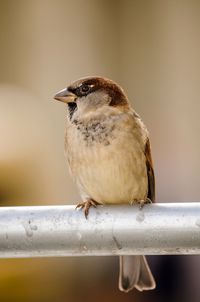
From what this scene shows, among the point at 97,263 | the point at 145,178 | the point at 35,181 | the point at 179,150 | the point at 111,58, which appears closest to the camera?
the point at 145,178

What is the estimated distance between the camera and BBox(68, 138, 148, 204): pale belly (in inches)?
67.5

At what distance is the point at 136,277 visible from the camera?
5.50ft

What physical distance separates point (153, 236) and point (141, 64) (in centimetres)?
339

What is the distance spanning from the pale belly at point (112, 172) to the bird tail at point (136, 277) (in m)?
0.14

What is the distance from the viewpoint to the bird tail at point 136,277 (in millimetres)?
1647

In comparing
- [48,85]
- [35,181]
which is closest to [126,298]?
[35,181]

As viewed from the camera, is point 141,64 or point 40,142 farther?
point 141,64

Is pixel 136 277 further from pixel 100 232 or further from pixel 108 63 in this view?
pixel 108 63

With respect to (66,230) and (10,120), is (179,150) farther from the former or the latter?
(66,230)

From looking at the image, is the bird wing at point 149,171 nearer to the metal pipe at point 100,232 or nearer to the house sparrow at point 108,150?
the house sparrow at point 108,150

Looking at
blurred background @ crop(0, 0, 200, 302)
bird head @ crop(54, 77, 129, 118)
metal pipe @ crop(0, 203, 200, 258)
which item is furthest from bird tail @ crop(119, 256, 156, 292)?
blurred background @ crop(0, 0, 200, 302)

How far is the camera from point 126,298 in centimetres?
331

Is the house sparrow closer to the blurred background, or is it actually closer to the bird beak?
the bird beak

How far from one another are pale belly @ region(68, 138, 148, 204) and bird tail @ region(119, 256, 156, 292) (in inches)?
5.4
